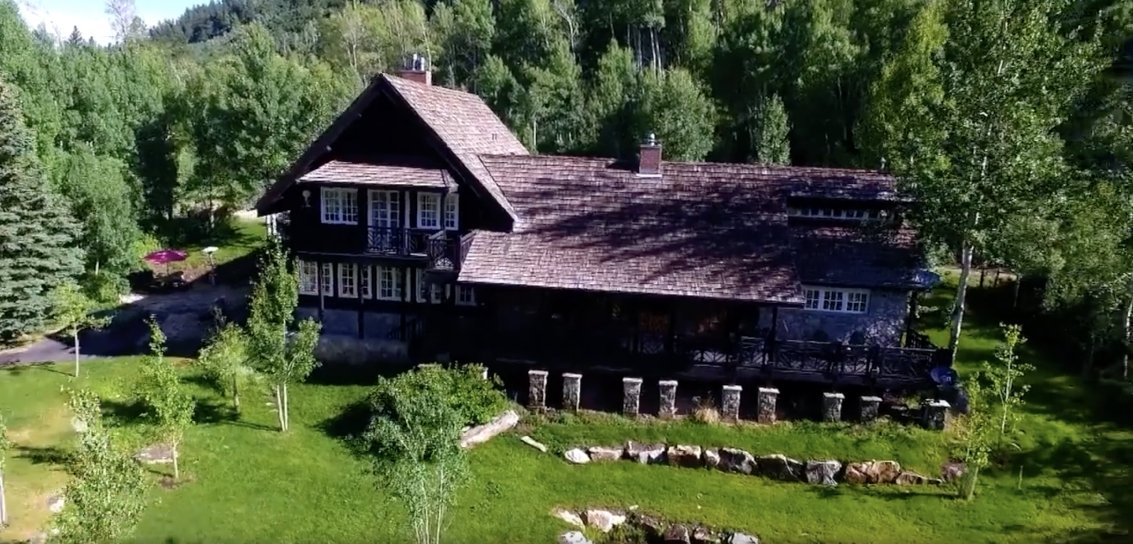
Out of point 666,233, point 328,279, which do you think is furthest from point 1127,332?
point 328,279

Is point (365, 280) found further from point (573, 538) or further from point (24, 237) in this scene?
point (24, 237)

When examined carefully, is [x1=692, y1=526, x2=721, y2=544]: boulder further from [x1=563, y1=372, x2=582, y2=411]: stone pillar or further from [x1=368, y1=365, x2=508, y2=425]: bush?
[x1=368, y1=365, x2=508, y2=425]: bush

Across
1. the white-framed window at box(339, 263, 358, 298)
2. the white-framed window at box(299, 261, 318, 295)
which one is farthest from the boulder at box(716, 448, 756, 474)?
the white-framed window at box(299, 261, 318, 295)

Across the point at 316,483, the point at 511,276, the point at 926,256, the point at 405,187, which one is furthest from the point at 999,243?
the point at 316,483

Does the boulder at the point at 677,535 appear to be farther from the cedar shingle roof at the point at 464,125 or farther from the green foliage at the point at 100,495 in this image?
the cedar shingle roof at the point at 464,125

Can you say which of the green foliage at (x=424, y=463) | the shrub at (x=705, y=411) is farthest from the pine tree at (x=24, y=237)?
the shrub at (x=705, y=411)

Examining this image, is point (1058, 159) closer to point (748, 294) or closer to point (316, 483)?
point (748, 294)
